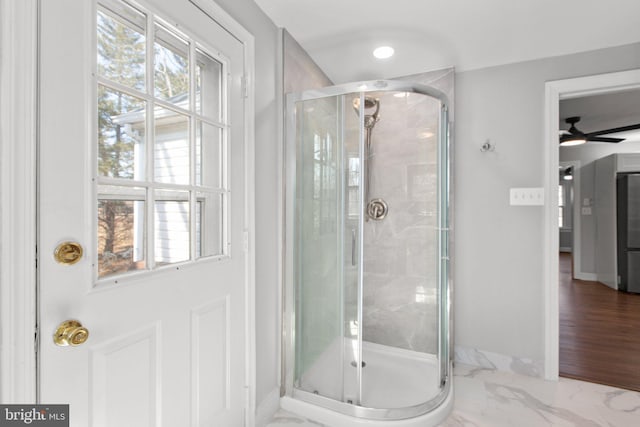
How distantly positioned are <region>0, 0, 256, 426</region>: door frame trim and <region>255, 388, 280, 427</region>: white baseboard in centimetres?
115

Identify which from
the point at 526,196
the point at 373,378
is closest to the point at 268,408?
the point at 373,378

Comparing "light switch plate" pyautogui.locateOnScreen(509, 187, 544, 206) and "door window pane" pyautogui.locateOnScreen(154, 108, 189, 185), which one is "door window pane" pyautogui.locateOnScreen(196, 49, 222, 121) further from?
"light switch plate" pyautogui.locateOnScreen(509, 187, 544, 206)

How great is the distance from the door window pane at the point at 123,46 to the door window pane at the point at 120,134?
59 millimetres

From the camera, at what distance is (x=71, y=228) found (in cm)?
90

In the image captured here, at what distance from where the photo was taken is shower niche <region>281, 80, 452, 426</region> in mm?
1837

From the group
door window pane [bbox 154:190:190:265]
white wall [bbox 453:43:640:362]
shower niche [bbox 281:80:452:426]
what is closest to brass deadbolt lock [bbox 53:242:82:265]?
door window pane [bbox 154:190:190:265]

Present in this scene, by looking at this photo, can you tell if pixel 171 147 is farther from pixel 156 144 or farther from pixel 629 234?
pixel 629 234

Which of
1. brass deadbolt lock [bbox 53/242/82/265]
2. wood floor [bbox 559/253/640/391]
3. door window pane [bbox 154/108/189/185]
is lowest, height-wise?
wood floor [bbox 559/253/640/391]

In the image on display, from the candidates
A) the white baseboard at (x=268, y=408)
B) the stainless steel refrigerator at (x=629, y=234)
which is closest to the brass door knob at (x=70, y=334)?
the white baseboard at (x=268, y=408)

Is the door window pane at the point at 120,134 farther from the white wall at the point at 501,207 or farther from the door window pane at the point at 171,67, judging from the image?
the white wall at the point at 501,207

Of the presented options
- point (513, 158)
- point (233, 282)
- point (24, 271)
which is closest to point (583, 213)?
point (513, 158)

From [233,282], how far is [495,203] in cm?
193

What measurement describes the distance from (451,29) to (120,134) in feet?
6.12

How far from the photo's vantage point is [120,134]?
104cm
